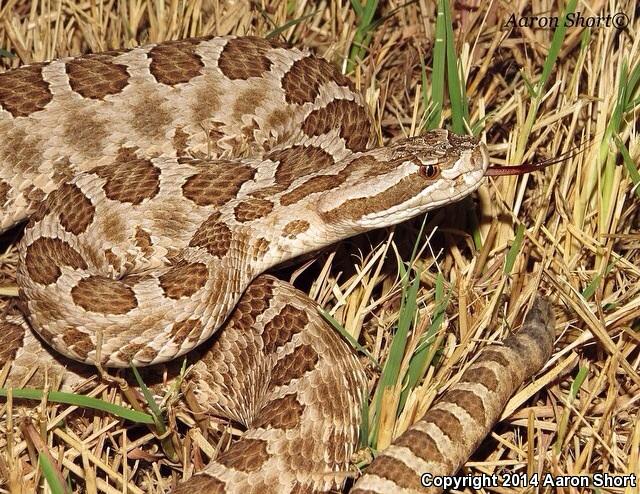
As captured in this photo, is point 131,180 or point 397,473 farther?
point 131,180

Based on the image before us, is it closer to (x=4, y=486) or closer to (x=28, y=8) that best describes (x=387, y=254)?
(x=4, y=486)

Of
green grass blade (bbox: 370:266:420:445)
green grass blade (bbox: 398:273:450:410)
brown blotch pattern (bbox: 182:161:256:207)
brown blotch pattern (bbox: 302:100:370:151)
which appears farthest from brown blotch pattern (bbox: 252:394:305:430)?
brown blotch pattern (bbox: 302:100:370:151)

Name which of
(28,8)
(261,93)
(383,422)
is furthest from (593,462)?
(28,8)

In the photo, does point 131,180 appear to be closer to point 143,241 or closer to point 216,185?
point 143,241

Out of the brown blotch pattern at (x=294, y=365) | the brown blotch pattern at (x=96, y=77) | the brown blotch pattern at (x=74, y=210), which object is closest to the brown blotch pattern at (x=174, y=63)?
the brown blotch pattern at (x=96, y=77)

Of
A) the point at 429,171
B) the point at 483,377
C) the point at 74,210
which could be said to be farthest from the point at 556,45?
the point at 74,210

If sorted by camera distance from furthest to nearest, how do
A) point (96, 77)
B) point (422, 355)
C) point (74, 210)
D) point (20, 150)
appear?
point (96, 77) < point (20, 150) < point (74, 210) < point (422, 355)
